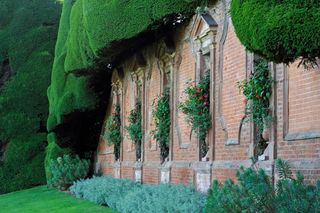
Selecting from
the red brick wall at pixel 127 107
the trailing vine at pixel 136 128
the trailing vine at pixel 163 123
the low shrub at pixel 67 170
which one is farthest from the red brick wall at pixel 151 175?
the low shrub at pixel 67 170

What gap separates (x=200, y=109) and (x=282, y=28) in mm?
6867

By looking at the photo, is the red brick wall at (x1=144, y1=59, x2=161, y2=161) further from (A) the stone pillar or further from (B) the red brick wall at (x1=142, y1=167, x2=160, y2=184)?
(A) the stone pillar

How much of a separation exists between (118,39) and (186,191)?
4.46m

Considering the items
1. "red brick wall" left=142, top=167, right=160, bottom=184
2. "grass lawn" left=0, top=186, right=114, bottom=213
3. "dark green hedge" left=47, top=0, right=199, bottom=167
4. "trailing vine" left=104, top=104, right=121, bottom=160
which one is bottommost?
"grass lawn" left=0, top=186, right=114, bottom=213

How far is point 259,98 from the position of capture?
1048cm

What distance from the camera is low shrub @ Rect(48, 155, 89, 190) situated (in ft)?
81.8

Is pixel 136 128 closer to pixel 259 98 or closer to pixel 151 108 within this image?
pixel 151 108

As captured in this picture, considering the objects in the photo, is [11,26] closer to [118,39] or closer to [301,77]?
[118,39]

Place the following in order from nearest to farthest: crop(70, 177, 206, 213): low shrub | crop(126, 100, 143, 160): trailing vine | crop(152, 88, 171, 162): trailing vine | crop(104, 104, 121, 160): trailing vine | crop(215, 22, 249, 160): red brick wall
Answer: crop(215, 22, 249, 160): red brick wall → crop(70, 177, 206, 213): low shrub → crop(152, 88, 171, 162): trailing vine → crop(126, 100, 143, 160): trailing vine → crop(104, 104, 121, 160): trailing vine

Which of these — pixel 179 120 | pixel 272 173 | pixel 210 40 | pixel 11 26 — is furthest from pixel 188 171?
pixel 11 26

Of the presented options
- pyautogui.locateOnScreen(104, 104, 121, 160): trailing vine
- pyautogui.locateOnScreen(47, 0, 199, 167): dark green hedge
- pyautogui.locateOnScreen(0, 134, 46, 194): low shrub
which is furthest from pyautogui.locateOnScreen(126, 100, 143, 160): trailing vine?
pyautogui.locateOnScreen(0, 134, 46, 194): low shrub

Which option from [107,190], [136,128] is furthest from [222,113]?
[136,128]

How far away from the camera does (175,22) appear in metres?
14.7

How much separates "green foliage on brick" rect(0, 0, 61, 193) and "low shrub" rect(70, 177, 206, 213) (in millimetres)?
10256
